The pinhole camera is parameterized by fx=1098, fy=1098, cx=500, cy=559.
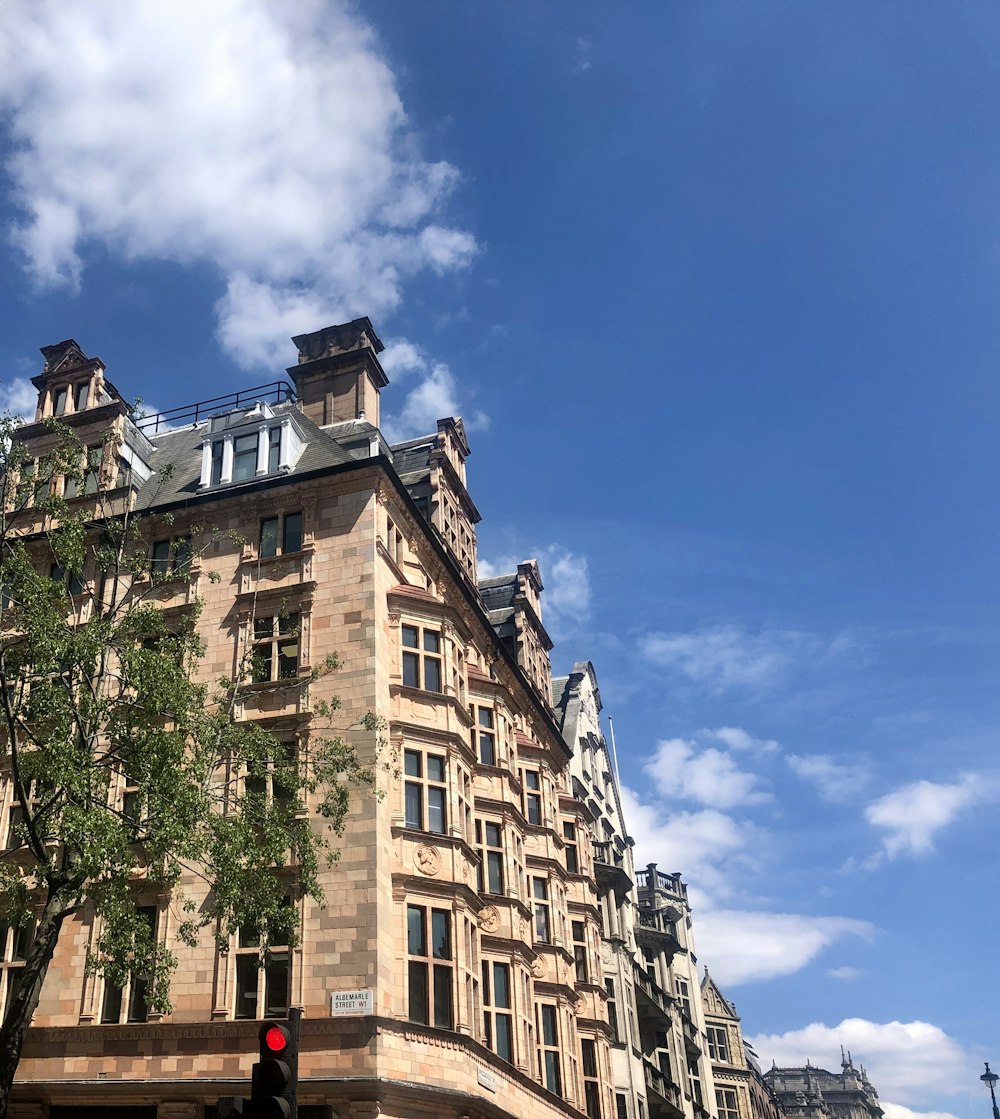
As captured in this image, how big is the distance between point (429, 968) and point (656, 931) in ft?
120

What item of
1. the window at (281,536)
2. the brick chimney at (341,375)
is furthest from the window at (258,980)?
the brick chimney at (341,375)

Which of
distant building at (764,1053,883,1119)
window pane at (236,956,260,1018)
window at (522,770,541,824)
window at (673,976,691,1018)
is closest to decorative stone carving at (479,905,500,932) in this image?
window at (522,770,541,824)

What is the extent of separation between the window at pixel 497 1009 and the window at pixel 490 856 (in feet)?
8.17

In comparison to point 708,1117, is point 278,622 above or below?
above

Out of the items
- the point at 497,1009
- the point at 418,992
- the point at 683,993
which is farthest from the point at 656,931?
the point at 418,992

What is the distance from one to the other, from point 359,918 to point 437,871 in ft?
11.1

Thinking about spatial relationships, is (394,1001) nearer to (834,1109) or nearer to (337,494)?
(337,494)

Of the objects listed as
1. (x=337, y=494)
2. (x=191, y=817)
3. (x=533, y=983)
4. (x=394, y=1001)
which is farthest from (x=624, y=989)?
(x=191, y=817)

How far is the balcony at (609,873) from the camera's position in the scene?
2078 inches

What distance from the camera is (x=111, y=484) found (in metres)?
37.2

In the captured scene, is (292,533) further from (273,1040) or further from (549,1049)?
(273,1040)

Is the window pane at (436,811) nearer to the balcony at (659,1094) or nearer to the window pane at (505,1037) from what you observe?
the window pane at (505,1037)

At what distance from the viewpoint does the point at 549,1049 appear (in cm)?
3791

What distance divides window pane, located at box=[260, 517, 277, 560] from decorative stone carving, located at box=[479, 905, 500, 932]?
13.0 metres
